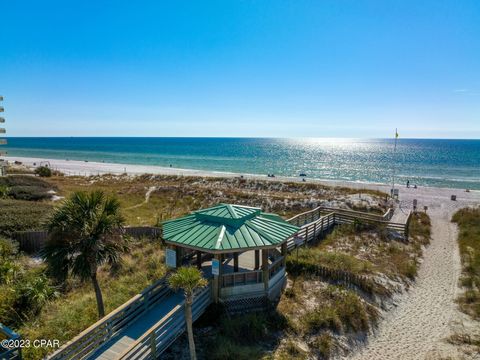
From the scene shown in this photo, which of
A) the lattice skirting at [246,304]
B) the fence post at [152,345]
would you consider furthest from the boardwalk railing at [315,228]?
the fence post at [152,345]

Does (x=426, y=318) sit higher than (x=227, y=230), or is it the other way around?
(x=227, y=230)

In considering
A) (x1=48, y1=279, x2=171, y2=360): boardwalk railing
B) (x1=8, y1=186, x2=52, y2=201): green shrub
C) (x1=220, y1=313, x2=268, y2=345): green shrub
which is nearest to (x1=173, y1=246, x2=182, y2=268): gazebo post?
(x1=48, y1=279, x2=171, y2=360): boardwalk railing

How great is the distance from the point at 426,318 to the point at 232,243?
8395 mm

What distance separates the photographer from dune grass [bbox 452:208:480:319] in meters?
12.2

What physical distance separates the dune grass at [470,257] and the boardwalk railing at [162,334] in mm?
10772

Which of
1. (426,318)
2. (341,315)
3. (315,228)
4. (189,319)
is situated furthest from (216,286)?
(315,228)

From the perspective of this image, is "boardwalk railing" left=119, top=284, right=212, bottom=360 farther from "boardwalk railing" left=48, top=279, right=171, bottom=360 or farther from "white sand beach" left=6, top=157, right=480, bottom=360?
"white sand beach" left=6, top=157, right=480, bottom=360

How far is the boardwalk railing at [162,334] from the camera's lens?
23.7 ft

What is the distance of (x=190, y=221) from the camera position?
38.0 feet

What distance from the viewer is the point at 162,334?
316 inches

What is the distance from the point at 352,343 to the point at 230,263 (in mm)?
5342

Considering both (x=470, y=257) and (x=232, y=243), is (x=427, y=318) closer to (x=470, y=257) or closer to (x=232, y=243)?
(x=470, y=257)

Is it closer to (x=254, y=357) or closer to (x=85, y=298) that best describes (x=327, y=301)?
(x=254, y=357)

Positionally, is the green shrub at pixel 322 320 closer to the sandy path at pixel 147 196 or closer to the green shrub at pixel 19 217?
the green shrub at pixel 19 217
